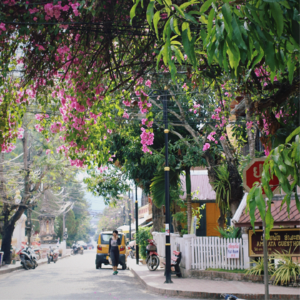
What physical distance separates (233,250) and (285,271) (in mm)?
2310

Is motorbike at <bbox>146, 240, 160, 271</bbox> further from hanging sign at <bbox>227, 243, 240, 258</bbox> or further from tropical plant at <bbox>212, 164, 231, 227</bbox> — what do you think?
hanging sign at <bbox>227, 243, 240, 258</bbox>

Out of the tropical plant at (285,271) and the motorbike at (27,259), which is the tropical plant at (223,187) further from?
the motorbike at (27,259)

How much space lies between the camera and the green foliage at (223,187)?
16406 millimetres

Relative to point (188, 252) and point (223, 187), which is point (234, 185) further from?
point (188, 252)

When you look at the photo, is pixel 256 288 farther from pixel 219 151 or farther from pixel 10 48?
pixel 10 48

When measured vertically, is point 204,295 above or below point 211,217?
below

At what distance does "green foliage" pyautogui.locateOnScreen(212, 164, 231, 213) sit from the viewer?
16406 millimetres

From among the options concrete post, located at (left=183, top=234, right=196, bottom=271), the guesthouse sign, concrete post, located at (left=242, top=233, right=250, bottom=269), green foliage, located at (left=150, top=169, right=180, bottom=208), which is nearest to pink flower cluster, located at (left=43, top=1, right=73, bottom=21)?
the guesthouse sign

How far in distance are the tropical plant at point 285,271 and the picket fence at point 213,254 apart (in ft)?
6.00

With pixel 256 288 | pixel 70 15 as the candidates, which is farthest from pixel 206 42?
pixel 256 288

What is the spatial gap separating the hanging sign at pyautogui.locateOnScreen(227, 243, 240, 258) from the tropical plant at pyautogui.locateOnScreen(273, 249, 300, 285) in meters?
1.69

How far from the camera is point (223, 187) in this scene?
16.5m

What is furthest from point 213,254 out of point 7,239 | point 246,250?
point 7,239

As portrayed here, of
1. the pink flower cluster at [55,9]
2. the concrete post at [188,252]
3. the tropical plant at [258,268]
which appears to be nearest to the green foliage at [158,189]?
the concrete post at [188,252]
